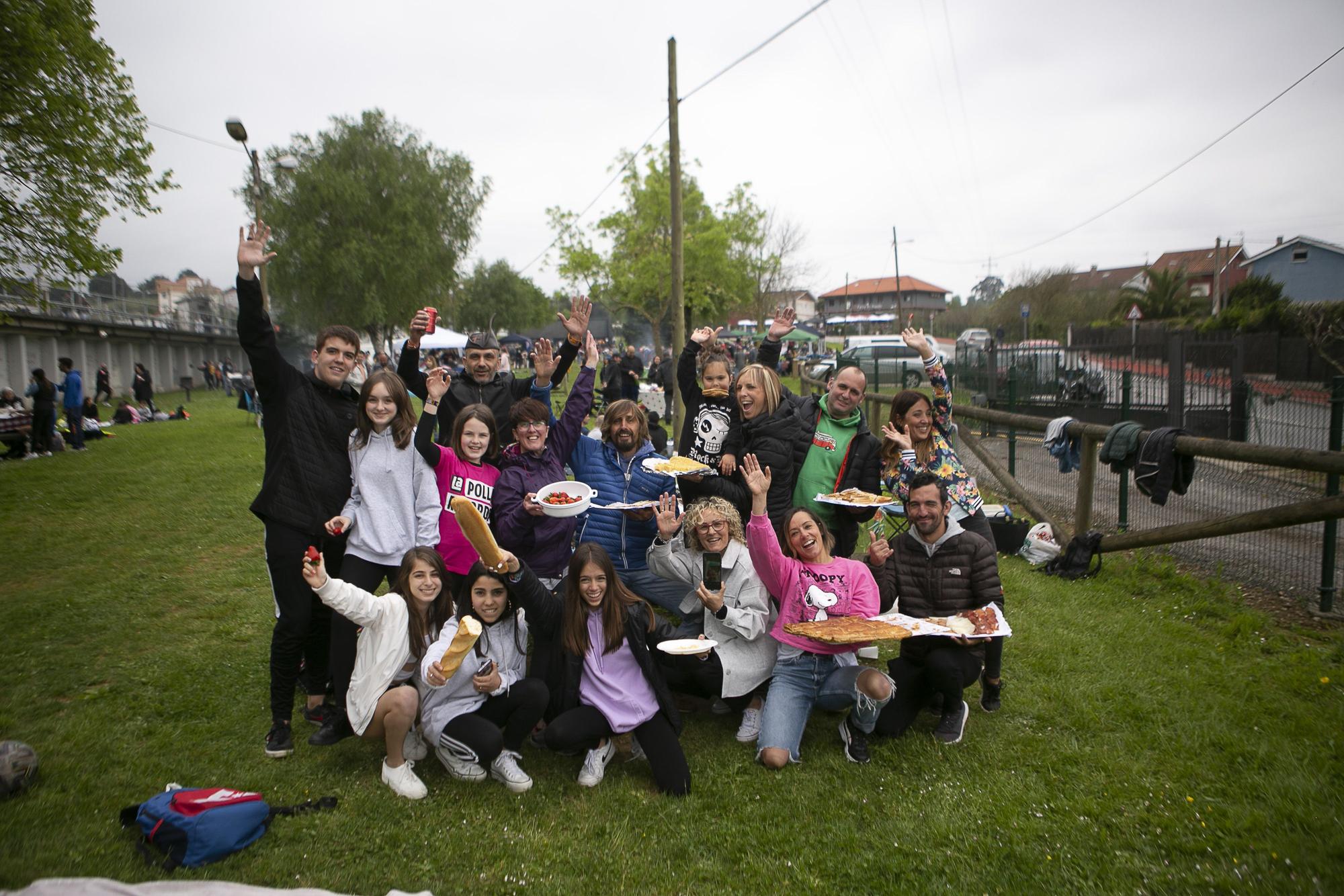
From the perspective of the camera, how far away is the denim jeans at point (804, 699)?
390 centimetres

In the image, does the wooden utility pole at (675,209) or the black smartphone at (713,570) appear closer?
the black smartphone at (713,570)

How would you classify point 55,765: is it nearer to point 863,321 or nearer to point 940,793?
point 940,793

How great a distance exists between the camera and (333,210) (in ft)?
A: 109

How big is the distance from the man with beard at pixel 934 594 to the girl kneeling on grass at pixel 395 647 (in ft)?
8.06

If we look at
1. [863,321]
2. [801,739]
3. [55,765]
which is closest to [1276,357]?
[801,739]

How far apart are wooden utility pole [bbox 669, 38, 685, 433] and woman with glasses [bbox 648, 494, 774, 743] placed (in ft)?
24.4

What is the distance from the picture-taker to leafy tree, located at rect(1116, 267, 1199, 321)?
115 feet

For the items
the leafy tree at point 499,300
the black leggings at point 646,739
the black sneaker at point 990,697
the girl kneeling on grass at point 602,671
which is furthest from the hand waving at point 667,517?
the leafy tree at point 499,300

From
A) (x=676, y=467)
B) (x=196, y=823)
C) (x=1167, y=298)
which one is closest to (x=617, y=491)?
(x=676, y=467)

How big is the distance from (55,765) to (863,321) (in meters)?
77.5

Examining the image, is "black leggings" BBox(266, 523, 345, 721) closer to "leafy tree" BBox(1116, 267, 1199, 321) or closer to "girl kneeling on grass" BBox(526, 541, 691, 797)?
"girl kneeling on grass" BBox(526, 541, 691, 797)

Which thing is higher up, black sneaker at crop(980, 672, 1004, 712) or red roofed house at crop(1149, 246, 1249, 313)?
red roofed house at crop(1149, 246, 1249, 313)

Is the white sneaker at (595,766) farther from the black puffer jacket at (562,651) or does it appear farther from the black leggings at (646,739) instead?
the black puffer jacket at (562,651)

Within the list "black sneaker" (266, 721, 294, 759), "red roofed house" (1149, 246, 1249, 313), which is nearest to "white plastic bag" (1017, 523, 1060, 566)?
"black sneaker" (266, 721, 294, 759)
